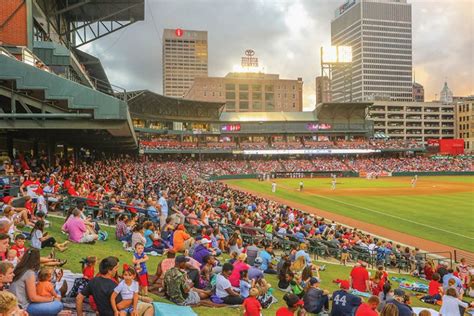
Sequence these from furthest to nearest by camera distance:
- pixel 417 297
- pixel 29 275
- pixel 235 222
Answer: pixel 235 222 → pixel 417 297 → pixel 29 275

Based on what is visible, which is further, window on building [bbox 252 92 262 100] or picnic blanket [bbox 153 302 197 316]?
window on building [bbox 252 92 262 100]

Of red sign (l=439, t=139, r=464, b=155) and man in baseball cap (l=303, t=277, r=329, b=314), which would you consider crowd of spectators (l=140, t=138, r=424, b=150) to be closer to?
red sign (l=439, t=139, r=464, b=155)

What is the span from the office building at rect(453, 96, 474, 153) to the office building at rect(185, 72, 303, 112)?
2423 inches

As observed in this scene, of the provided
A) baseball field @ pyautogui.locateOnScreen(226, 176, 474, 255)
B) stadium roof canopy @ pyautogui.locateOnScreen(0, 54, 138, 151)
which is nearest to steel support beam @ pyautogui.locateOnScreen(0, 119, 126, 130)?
stadium roof canopy @ pyautogui.locateOnScreen(0, 54, 138, 151)

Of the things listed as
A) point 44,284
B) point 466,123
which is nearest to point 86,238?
point 44,284

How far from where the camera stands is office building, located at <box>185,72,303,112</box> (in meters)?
159

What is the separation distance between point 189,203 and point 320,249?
6.49 m

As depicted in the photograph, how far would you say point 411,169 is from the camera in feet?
272

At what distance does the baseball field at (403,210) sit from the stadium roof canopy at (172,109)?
4096 cm

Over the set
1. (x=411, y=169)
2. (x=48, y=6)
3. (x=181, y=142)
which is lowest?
(x=411, y=169)

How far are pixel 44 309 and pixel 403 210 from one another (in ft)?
Answer: 112

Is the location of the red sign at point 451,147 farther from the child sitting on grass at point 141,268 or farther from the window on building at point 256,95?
the child sitting on grass at point 141,268

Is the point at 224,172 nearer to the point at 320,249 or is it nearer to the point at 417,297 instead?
the point at 320,249

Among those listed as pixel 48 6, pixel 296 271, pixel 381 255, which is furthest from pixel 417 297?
pixel 48 6
